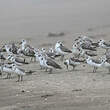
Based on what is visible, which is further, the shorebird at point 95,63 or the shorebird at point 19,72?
the shorebird at point 95,63

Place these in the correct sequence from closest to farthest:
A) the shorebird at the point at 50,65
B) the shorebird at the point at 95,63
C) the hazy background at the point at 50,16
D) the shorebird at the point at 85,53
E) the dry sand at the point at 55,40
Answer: the dry sand at the point at 55,40 → the shorebird at the point at 95,63 → the shorebird at the point at 50,65 → the shorebird at the point at 85,53 → the hazy background at the point at 50,16

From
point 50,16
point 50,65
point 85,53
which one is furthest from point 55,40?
point 50,65

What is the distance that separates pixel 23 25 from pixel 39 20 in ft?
6.70

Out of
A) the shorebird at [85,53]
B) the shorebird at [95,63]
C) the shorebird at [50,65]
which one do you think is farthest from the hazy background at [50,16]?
the shorebird at [95,63]

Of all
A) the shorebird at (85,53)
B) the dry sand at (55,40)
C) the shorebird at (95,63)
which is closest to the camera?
the dry sand at (55,40)

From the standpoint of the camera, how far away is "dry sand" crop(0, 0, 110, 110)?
37.4 feet

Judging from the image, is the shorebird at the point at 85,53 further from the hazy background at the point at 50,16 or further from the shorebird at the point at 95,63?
the hazy background at the point at 50,16

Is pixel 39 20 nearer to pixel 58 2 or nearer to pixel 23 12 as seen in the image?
pixel 23 12

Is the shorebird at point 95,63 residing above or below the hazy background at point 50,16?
below

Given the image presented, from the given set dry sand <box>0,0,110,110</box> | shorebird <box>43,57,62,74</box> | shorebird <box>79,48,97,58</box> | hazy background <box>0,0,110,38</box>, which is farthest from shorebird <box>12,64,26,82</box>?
hazy background <box>0,0,110,38</box>

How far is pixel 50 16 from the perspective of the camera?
116 ft

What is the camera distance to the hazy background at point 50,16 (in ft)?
104

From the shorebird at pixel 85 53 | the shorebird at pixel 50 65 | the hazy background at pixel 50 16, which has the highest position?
the hazy background at pixel 50 16

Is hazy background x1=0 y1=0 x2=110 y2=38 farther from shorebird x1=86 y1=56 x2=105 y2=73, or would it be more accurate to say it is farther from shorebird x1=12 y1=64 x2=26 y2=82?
shorebird x1=12 y1=64 x2=26 y2=82
